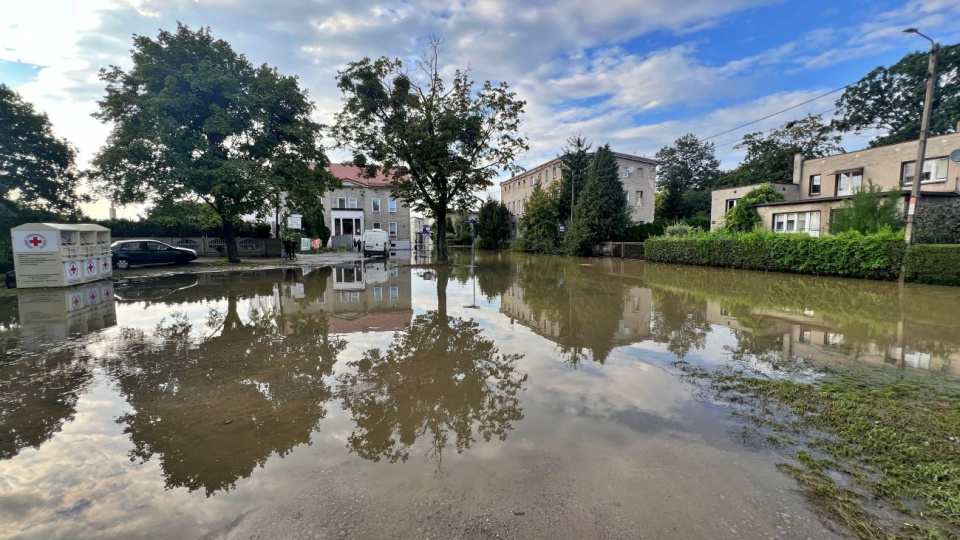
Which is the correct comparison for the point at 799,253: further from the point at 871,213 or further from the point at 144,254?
the point at 144,254

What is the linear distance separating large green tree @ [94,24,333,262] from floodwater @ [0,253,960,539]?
11136 millimetres

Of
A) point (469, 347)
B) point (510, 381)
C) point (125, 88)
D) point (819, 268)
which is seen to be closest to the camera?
point (510, 381)

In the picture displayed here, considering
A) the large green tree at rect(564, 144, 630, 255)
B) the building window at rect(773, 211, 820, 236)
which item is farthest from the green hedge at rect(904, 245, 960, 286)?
the large green tree at rect(564, 144, 630, 255)

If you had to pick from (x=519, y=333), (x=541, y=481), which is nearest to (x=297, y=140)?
(x=519, y=333)

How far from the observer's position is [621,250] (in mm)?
29953

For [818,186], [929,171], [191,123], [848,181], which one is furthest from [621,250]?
[191,123]

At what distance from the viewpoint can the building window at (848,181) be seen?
26.0 metres

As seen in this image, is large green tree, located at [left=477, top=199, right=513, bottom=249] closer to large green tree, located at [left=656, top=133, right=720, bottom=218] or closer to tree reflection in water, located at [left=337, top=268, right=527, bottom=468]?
large green tree, located at [left=656, top=133, right=720, bottom=218]

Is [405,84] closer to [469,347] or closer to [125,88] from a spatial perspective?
[125,88]

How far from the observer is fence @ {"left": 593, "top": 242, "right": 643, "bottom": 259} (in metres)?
29.2

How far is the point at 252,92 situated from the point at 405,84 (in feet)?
25.3

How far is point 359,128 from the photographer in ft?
76.5

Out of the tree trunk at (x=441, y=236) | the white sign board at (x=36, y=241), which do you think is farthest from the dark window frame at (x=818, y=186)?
the white sign board at (x=36, y=241)

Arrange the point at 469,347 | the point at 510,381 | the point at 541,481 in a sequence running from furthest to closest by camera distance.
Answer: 1. the point at 469,347
2. the point at 510,381
3. the point at 541,481
